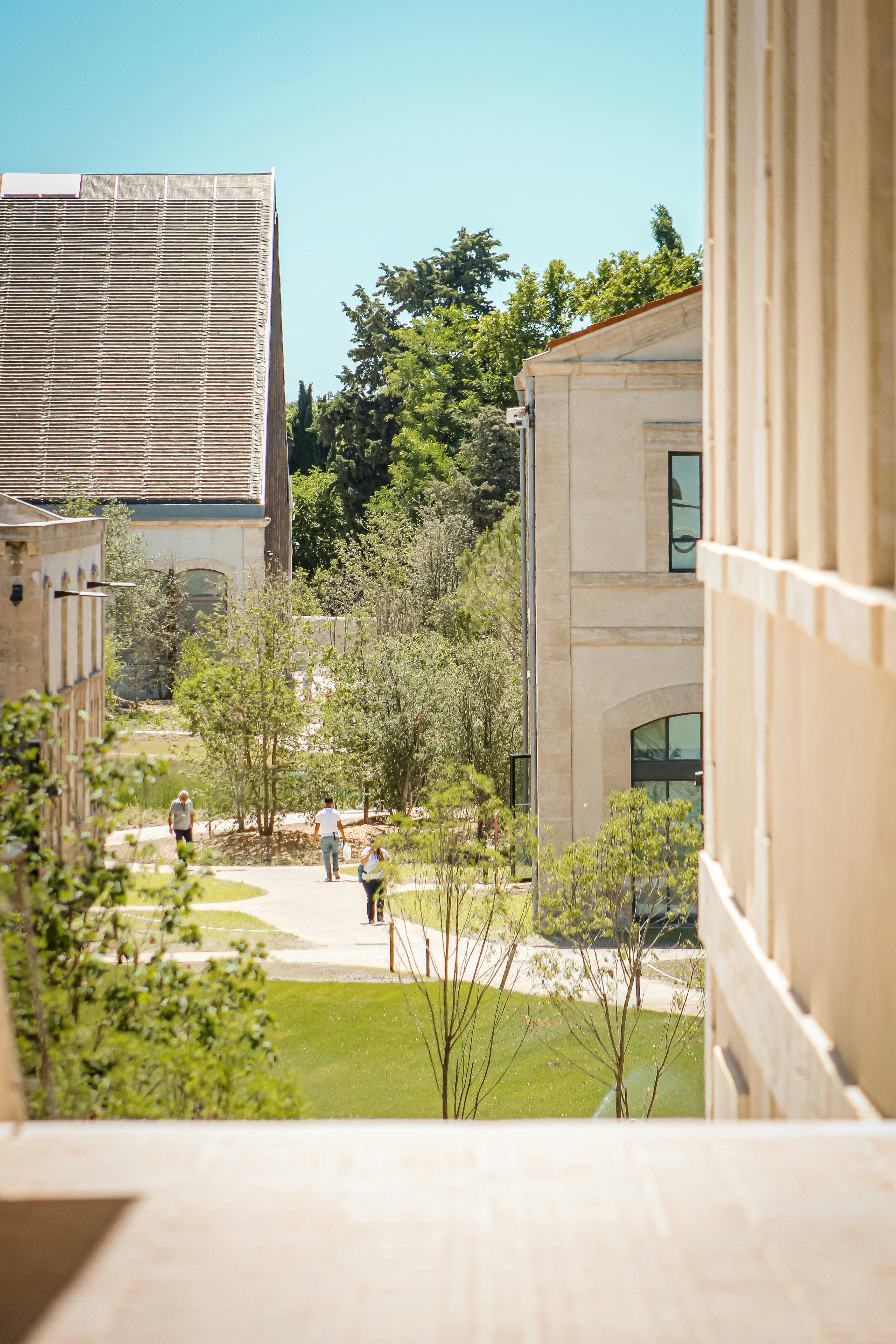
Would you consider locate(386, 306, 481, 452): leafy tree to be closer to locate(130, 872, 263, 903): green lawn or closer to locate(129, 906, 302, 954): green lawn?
locate(130, 872, 263, 903): green lawn

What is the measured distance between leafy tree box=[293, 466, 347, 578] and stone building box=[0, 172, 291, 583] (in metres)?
11.0

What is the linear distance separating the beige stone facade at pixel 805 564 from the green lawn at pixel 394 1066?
539 cm

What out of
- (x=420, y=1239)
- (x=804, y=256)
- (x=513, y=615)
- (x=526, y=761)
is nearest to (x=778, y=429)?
(x=804, y=256)

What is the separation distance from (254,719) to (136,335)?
24.7 meters

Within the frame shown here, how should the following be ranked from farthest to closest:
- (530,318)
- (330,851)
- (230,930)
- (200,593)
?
(530,318)
(200,593)
(330,851)
(230,930)

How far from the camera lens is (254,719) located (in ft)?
80.3

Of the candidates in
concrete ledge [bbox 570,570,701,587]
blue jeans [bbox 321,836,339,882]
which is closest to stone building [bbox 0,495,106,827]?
blue jeans [bbox 321,836,339,882]

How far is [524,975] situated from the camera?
49.9 feet

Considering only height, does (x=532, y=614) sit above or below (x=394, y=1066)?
above

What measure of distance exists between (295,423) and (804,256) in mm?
63322

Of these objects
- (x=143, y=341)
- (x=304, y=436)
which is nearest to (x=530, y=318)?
(x=143, y=341)

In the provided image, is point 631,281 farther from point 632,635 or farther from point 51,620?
point 51,620

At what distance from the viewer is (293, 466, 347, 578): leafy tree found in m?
57.3

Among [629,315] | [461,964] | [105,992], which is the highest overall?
[629,315]
